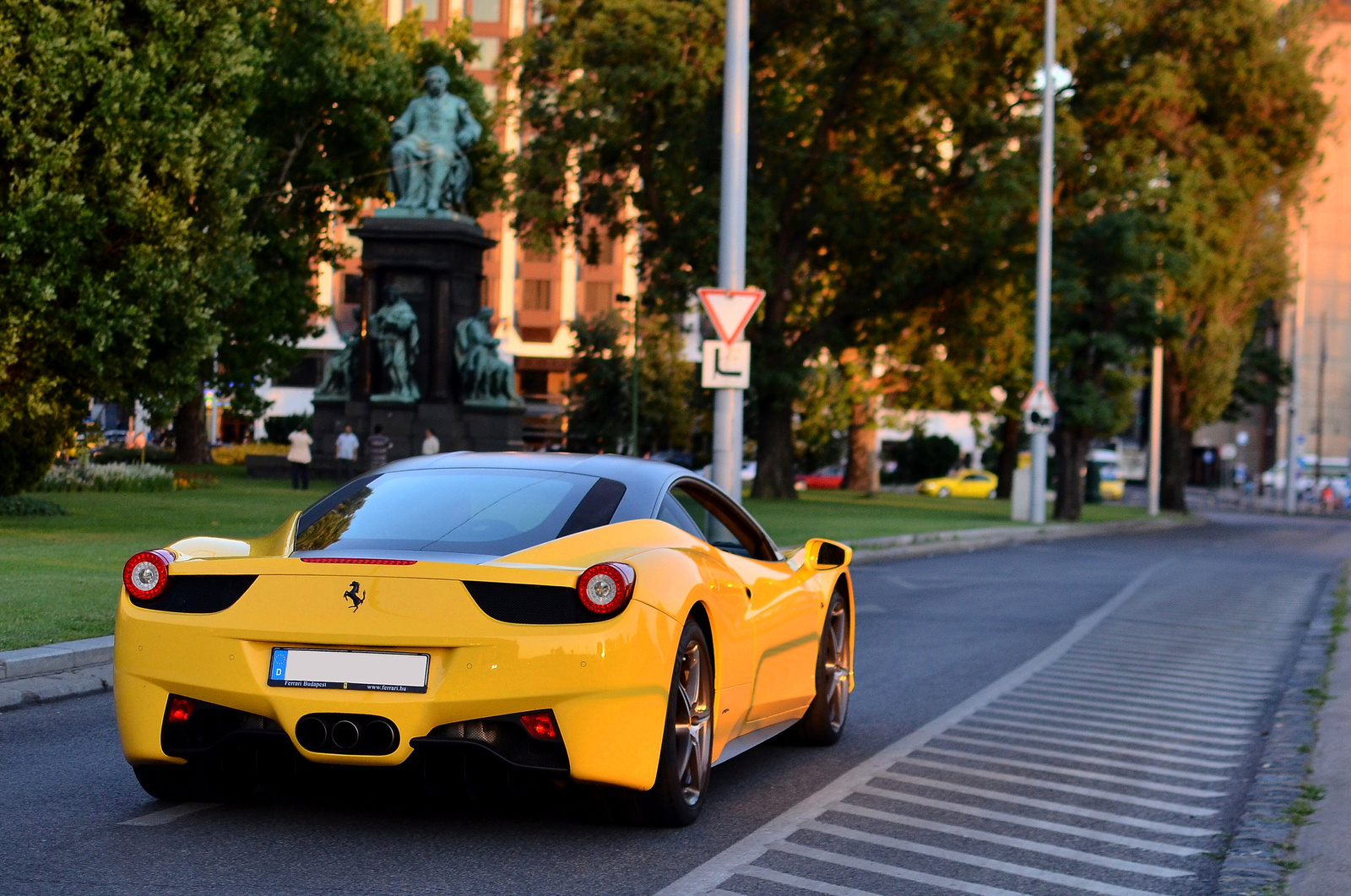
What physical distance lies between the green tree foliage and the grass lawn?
1.80 m

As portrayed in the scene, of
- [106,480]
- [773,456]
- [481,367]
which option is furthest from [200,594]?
[773,456]

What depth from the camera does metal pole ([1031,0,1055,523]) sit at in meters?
37.5

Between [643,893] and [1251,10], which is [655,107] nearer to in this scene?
[1251,10]

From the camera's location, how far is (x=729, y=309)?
17.1 metres

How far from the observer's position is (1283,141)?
47.1 meters

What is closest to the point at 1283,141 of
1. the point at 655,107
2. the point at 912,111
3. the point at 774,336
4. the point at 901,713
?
the point at 912,111

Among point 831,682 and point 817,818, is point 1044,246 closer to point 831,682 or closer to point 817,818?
point 831,682

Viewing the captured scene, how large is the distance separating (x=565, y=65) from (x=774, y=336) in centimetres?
898

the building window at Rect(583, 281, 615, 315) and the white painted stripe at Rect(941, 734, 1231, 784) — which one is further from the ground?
the building window at Rect(583, 281, 615, 315)

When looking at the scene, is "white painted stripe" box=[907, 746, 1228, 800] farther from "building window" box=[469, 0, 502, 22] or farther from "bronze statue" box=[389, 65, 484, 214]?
"building window" box=[469, 0, 502, 22]

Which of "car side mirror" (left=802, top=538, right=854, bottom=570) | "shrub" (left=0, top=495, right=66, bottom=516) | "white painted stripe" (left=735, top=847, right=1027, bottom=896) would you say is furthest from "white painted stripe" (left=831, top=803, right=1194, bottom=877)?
"shrub" (left=0, top=495, right=66, bottom=516)

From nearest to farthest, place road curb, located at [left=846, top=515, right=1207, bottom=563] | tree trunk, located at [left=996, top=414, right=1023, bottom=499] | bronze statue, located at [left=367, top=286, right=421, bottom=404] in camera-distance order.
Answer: road curb, located at [left=846, top=515, right=1207, bottom=563] < bronze statue, located at [left=367, top=286, right=421, bottom=404] < tree trunk, located at [left=996, top=414, right=1023, bottom=499]

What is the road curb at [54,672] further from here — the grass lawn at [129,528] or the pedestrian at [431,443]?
the pedestrian at [431,443]

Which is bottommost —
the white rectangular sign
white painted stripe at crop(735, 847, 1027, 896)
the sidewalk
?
white painted stripe at crop(735, 847, 1027, 896)
